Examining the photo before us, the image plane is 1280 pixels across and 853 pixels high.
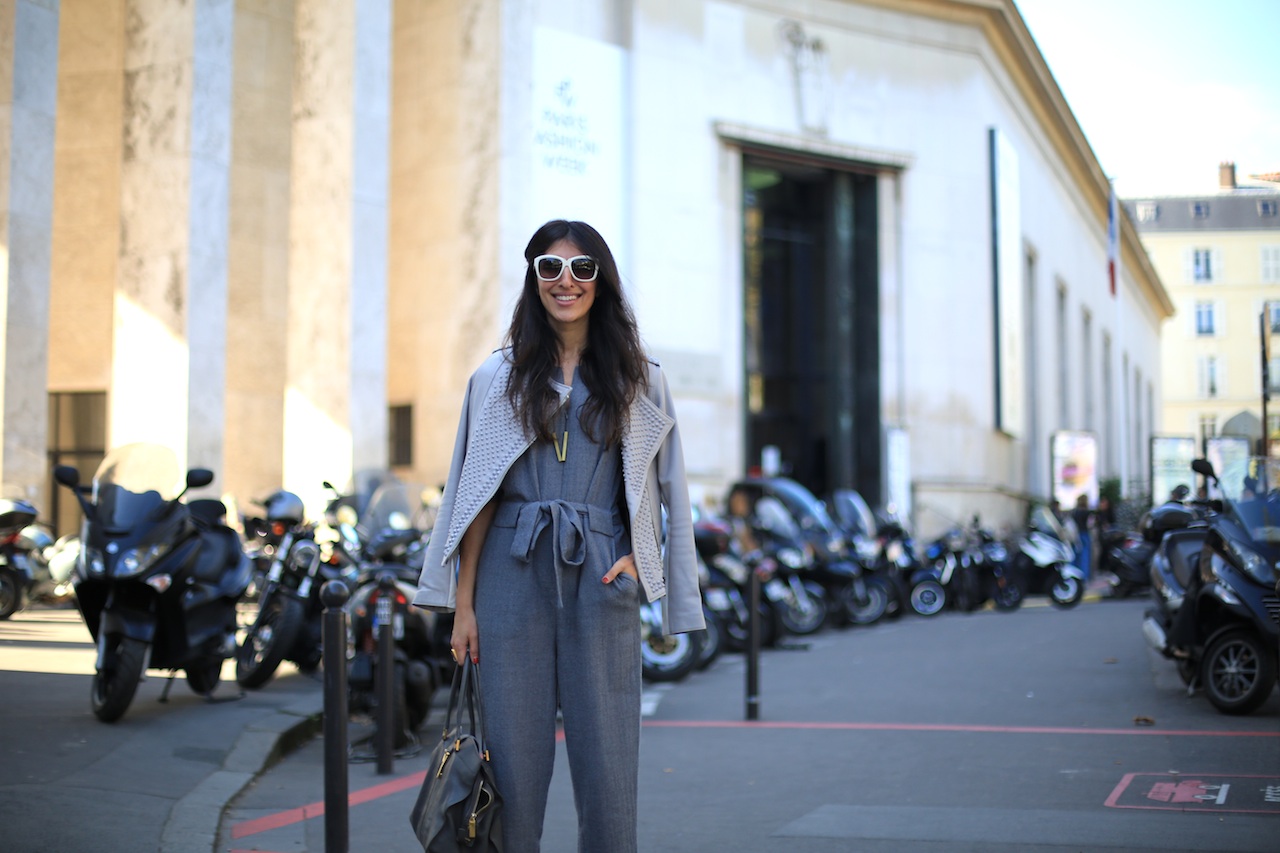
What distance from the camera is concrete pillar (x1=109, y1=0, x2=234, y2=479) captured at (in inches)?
705

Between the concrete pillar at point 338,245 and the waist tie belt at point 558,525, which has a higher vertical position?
the concrete pillar at point 338,245

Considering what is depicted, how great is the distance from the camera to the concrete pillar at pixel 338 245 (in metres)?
19.9

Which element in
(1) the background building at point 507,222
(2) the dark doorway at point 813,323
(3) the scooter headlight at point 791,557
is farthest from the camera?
(2) the dark doorway at point 813,323

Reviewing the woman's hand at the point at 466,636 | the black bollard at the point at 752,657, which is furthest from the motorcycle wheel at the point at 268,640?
the woman's hand at the point at 466,636

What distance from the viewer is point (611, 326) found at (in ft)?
11.8

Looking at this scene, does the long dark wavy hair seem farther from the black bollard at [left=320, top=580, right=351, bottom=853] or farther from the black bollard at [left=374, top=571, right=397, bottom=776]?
the black bollard at [left=374, top=571, right=397, bottom=776]

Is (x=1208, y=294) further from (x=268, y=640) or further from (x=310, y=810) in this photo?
(x=310, y=810)

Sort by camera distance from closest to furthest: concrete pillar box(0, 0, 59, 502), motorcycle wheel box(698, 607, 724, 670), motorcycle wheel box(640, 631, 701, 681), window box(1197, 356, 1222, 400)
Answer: motorcycle wheel box(640, 631, 701, 681), motorcycle wheel box(698, 607, 724, 670), concrete pillar box(0, 0, 59, 502), window box(1197, 356, 1222, 400)

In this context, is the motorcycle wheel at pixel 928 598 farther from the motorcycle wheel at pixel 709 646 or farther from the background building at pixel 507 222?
the background building at pixel 507 222

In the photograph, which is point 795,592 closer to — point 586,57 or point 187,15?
point 187,15

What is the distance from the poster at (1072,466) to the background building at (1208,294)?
24.8 m

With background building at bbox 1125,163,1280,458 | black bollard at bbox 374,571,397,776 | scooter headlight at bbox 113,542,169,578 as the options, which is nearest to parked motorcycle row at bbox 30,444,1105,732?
scooter headlight at bbox 113,542,169,578

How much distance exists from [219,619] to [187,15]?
40.0 ft

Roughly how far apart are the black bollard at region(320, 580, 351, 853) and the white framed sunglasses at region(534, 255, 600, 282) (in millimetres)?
1983
